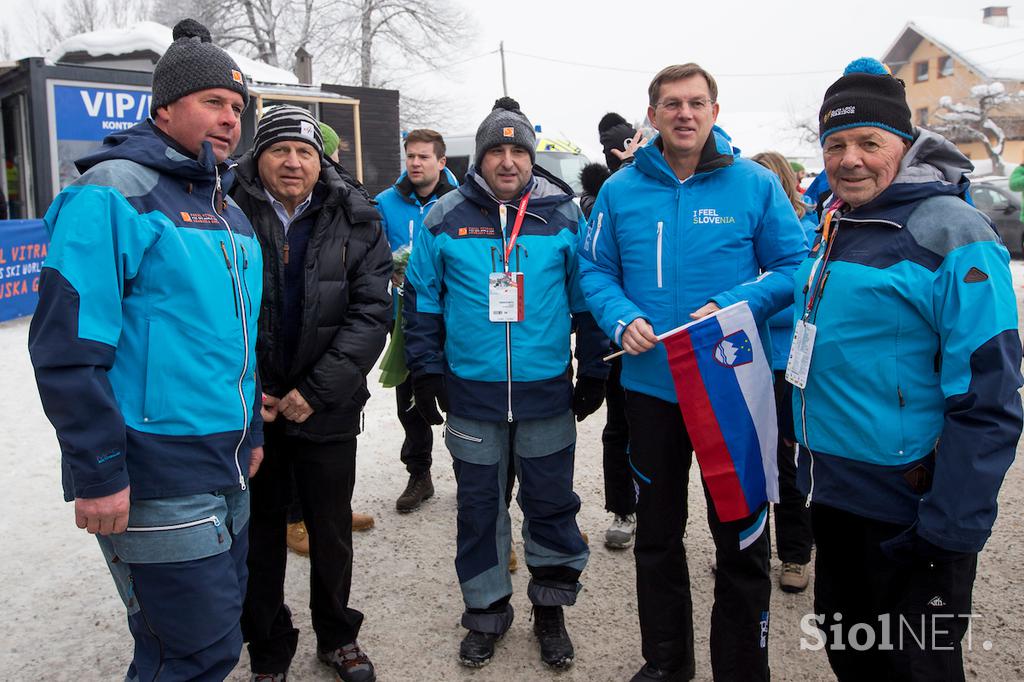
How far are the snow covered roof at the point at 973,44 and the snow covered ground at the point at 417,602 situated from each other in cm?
4182

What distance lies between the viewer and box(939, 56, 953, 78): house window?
41.3m

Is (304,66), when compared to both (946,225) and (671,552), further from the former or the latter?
(946,225)

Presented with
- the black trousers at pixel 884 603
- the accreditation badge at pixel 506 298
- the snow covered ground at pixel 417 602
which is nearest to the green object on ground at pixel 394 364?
the snow covered ground at pixel 417 602

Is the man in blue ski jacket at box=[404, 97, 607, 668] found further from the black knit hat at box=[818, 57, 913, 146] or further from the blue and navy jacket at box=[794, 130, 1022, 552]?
the black knit hat at box=[818, 57, 913, 146]

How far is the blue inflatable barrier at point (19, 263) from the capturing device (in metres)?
9.80

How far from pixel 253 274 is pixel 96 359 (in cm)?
68

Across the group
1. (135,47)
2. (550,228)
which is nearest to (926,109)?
(135,47)

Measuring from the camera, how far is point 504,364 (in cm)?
338

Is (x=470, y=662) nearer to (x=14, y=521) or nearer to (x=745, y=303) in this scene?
(x=745, y=303)

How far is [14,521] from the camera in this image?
Result: 180 inches

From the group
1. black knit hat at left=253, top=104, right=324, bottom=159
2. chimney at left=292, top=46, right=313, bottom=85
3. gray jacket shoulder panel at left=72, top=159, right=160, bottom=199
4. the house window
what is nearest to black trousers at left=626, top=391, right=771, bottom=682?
black knit hat at left=253, top=104, right=324, bottom=159

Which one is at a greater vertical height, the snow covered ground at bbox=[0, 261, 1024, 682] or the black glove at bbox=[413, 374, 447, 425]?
the black glove at bbox=[413, 374, 447, 425]

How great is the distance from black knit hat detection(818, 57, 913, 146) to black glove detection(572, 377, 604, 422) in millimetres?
1477

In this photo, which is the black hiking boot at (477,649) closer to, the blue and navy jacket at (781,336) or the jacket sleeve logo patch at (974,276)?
the blue and navy jacket at (781,336)
